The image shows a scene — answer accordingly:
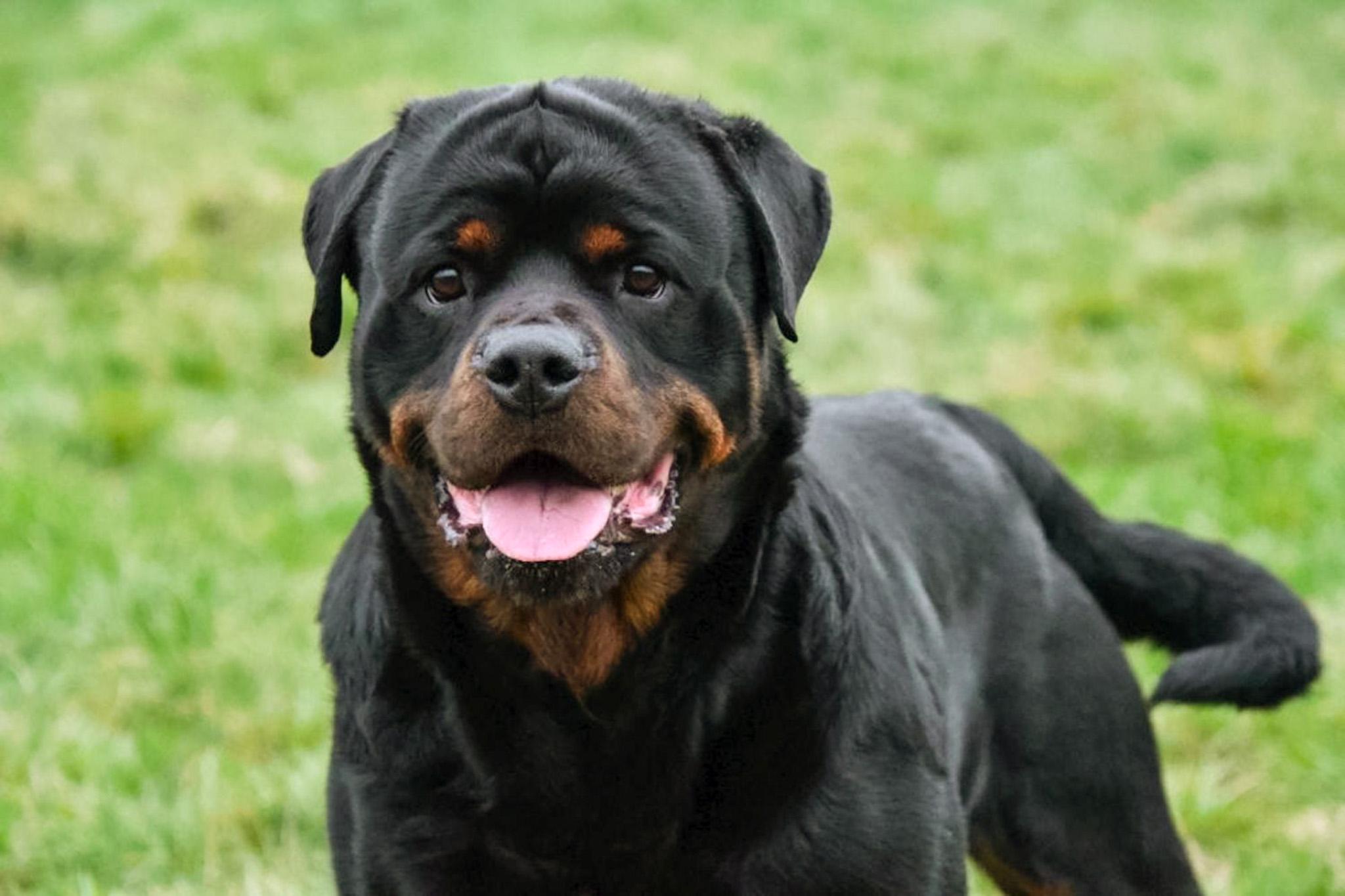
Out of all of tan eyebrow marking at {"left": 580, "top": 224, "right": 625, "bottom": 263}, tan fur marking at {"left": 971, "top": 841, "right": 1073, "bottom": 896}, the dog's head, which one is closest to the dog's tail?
tan fur marking at {"left": 971, "top": 841, "right": 1073, "bottom": 896}

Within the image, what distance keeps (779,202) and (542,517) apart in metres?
0.63

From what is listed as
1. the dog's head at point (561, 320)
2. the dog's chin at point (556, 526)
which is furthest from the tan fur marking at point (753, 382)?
the dog's chin at point (556, 526)

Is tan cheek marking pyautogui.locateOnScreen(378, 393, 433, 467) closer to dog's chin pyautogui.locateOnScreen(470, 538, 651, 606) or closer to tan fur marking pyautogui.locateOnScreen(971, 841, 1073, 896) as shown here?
dog's chin pyautogui.locateOnScreen(470, 538, 651, 606)

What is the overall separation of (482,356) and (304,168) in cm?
609

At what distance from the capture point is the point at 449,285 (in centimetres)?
271

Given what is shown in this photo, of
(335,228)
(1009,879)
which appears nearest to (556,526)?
(335,228)

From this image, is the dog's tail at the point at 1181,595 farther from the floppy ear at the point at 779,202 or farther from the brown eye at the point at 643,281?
the brown eye at the point at 643,281

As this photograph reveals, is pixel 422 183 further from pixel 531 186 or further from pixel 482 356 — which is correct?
pixel 482 356

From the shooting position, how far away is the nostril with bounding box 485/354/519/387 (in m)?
2.46

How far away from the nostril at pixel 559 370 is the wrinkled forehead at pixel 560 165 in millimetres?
301

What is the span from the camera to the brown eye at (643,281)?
2.70 metres

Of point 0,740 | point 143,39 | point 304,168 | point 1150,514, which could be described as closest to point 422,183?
point 0,740

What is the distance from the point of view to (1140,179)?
8711 mm

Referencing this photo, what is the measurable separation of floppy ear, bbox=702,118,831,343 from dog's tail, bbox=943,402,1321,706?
89cm
